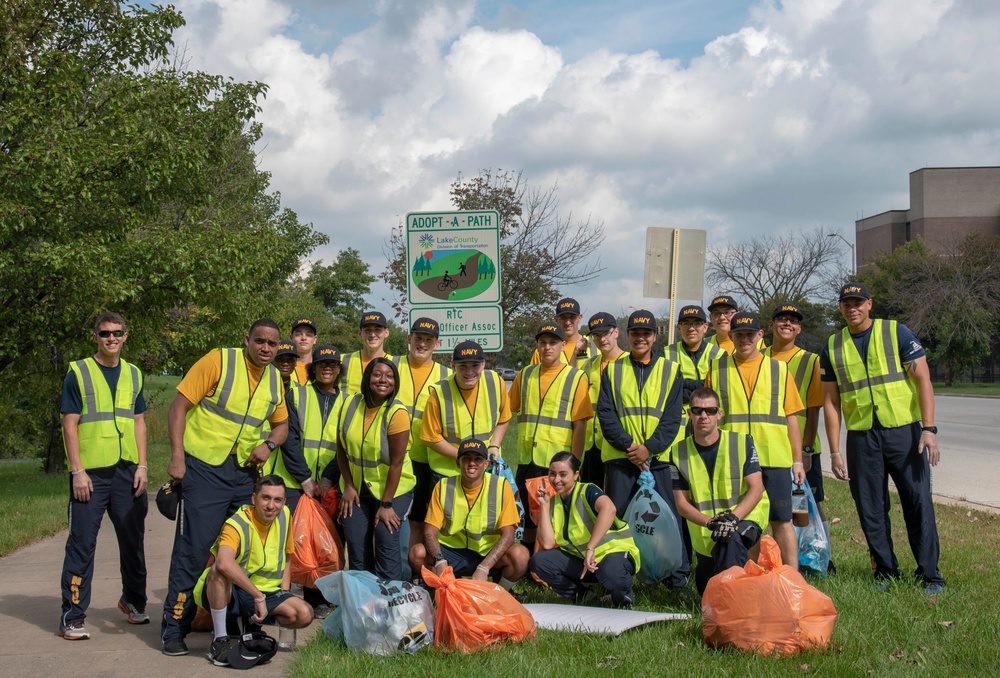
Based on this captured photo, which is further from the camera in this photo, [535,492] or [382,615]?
[535,492]

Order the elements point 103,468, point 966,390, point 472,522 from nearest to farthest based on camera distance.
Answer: point 103,468 → point 472,522 → point 966,390

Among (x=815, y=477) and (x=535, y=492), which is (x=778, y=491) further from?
(x=535, y=492)

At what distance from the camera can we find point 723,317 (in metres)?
7.93

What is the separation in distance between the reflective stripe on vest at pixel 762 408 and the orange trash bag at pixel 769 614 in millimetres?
1377

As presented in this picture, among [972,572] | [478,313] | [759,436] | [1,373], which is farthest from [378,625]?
[1,373]

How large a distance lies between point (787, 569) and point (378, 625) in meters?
2.28

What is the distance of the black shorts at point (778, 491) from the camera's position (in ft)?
21.2

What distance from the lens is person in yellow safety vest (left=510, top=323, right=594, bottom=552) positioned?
6934 millimetres

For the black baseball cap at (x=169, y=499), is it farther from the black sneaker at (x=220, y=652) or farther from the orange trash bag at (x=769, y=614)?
the orange trash bag at (x=769, y=614)

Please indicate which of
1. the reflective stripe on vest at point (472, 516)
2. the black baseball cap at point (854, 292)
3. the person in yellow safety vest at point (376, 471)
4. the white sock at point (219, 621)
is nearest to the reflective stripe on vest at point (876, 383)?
the black baseball cap at point (854, 292)

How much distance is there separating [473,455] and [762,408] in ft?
6.78

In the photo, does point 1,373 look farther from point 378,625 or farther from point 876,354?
point 876,354

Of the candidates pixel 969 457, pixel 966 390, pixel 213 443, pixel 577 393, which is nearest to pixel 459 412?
pixel 577 393

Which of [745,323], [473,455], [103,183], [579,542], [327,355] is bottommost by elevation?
[579,542]
